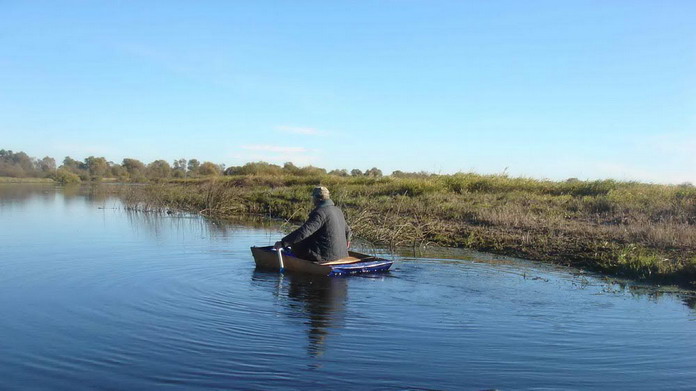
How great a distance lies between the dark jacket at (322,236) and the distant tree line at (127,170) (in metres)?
34.5

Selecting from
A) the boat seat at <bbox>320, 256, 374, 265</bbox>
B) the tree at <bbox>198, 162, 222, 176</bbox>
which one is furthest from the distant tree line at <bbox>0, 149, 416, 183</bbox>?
the boat seat at <bbox>320, 256, 374, 265</bbox>

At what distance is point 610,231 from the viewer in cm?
1355

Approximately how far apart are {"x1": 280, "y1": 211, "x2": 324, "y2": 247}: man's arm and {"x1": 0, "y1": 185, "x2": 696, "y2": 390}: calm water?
0.74m

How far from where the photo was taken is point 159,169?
2862 inches

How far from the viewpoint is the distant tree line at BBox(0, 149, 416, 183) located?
176 ft

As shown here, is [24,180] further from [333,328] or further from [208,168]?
[333,328]

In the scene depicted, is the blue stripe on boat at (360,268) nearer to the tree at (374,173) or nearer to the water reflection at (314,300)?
the water reflection at (314,300)

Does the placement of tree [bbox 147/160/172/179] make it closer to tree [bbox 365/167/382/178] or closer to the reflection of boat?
tree [bbox 365/167/382/178]

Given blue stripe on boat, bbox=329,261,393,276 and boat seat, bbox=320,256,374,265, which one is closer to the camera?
blue stripe on boat, bbox=329,261,393,276

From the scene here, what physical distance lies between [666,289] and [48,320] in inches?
359

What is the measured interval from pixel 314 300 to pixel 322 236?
1792mm

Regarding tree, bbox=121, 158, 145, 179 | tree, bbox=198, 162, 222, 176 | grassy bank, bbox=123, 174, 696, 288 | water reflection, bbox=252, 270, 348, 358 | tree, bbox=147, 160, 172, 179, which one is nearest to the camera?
water reflection, bbox=252, 270, 348, 358

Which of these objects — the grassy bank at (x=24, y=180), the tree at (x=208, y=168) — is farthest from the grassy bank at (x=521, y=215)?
the grassy bank at (x=24, y=180)

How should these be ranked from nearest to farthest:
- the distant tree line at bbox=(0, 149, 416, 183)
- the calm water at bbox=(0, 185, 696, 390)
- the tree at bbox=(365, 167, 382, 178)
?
the calm water at bbox=(0, 185, 696, 390) < the tree at bbox=(365, 167, 382, 178) < the distant tree line at bbox=(0, 149, 416, 183)
